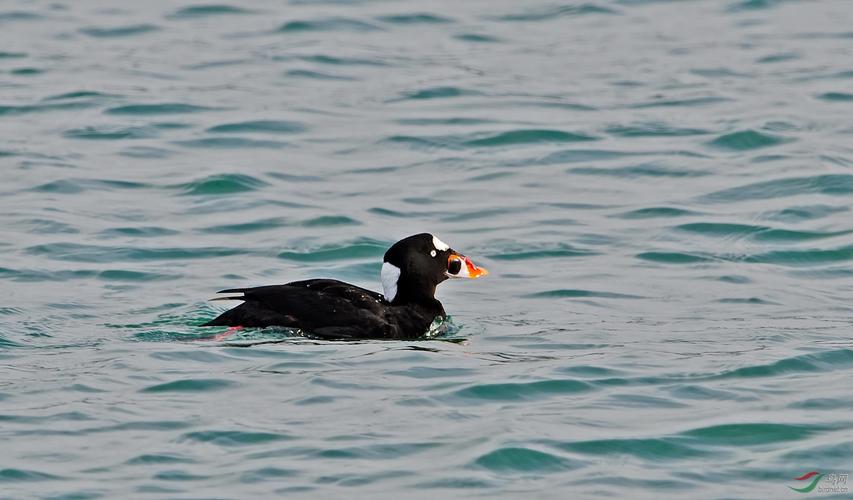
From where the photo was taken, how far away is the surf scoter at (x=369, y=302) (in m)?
10.3

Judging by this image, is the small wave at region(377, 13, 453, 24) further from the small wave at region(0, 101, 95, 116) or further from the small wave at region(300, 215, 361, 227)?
the small wave at region(300, 215, 361, 227)

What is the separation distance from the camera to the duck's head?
36.1 ft

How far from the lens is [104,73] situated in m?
18.9

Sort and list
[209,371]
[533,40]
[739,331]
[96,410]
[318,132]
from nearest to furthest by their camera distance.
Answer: [96,410] < [209,371] < [739,331] < [318,132] < [533,40]

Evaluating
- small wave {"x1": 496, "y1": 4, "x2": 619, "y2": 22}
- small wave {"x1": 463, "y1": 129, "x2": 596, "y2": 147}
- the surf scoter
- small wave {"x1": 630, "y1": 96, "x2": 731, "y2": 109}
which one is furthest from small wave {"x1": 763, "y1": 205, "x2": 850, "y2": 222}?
small wave {"x1": 496, "y1": 4, "x2": 619, "y2": 22}

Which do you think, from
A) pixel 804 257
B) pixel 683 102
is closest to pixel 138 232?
pixel 804 257

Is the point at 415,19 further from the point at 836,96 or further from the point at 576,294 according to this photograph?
the point at 576,294

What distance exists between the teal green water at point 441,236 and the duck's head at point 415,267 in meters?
0.40

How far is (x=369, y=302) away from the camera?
1055 cm

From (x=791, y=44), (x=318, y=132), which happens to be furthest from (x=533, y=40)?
(x=318, y=132)

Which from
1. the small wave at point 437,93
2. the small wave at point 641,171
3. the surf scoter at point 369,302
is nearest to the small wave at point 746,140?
the small wave at point 641,171

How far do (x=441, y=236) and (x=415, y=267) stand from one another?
2494mm

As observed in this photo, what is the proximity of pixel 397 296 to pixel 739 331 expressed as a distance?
2.24m

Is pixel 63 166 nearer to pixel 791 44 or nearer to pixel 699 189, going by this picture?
pixel 699 189
